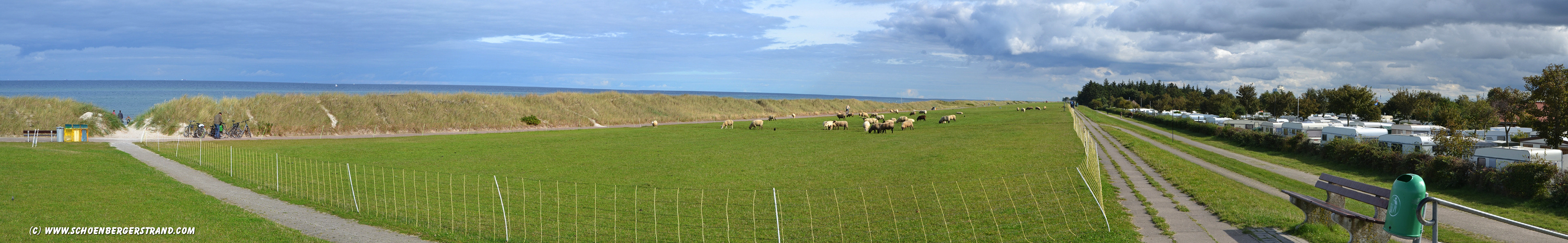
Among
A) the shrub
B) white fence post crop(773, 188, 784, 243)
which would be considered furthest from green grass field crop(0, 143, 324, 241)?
the shrub

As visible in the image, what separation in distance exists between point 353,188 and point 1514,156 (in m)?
33.5

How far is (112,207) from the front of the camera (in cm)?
1173

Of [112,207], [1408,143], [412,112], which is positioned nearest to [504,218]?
[112,207]

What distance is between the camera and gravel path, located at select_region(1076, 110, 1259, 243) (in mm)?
9469

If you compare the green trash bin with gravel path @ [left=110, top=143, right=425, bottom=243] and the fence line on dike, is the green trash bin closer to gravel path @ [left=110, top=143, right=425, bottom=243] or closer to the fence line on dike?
the fence line on dike

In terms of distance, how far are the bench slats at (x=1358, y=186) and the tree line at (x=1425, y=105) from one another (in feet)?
100

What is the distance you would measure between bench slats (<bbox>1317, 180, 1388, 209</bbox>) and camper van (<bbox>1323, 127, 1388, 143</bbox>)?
34.4 metres

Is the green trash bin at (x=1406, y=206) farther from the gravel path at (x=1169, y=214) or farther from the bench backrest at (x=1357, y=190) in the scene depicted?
the gravel path at (x=1169, y=214)

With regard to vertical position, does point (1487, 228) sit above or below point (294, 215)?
below

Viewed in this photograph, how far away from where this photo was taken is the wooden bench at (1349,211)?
7941 mm

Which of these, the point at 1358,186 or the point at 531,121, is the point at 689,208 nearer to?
the point at 1358,186

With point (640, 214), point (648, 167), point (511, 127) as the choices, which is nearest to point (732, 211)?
point (640, 214)

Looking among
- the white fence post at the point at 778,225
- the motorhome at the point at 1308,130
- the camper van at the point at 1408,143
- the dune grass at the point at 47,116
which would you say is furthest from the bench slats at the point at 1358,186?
the dune grass at the point at 47,116

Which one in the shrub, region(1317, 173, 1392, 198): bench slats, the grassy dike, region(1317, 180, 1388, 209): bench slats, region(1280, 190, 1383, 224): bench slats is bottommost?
the grassy dike
